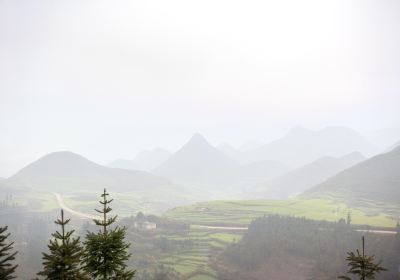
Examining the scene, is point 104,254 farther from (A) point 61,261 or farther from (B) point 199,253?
(B) point 199,253

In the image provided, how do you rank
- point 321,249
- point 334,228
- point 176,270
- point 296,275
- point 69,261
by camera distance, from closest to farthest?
point 69,261
point 176,270
point 296,275
point 321,249
point 334,228

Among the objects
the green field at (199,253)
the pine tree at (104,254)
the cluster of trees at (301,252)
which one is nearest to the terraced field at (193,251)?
the green field at (199,253)

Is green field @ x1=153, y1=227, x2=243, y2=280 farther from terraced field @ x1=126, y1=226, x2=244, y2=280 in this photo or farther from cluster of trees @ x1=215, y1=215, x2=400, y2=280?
cluster of trees @ x1=215, y1=215, x2=400, y2=280

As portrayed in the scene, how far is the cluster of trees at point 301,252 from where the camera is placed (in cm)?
14295

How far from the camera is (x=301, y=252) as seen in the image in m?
160

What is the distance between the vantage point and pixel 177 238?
583ft

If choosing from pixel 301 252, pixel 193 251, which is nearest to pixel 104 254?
pixel 193 251

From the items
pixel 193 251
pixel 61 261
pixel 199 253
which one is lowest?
pixel 199 253

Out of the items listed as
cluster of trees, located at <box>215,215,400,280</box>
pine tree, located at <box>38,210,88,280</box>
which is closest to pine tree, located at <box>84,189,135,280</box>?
pine tree, located at <box>38,210,88,280</box>

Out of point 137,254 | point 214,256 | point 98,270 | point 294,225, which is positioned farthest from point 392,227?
point 98,270

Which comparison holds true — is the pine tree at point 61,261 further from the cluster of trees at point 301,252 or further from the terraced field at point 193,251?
the cluster of trees at point 301,252

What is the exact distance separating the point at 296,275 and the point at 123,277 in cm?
13228

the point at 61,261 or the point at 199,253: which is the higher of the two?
the point at 61,261

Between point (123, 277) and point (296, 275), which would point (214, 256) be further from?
point (123, 277)
